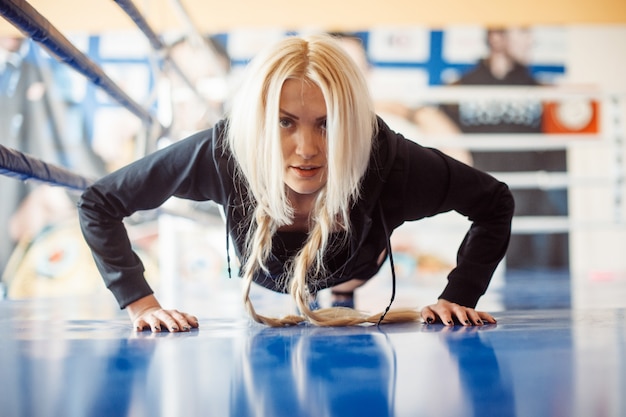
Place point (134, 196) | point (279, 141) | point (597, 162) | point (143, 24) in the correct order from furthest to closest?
point (597, 162) < point (143, 24) < point (134, 196) < point (279, 141)

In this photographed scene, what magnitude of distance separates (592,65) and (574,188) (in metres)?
0.71

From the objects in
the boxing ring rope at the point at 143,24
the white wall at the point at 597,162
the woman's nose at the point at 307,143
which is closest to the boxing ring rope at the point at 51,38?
the boxing ring rope at the point at 143,24

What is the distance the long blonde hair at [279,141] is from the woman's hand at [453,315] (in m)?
0.08

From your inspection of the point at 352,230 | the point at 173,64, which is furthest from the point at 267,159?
the point at 173,64

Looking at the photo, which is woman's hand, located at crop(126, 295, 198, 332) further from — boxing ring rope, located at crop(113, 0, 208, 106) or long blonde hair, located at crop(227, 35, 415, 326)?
boxing ring rope, located at crop(113, 0, 208, 106)

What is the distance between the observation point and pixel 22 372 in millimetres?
601

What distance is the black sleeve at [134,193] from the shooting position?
3.26 ft

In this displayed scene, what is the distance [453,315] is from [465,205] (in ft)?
0.61

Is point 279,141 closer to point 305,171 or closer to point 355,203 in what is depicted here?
point 305,171

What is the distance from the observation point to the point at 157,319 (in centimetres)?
93

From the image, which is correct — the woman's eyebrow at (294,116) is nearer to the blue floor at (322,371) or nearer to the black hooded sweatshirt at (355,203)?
the black hooded sweatshirt at (355,203)

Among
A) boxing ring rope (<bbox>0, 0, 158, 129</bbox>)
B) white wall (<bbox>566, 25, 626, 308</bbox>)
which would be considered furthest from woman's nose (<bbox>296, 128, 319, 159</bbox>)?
white wall (<bbox>566, 25, 626, 308</bbox>)

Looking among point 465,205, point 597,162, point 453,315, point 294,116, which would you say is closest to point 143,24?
point 294,116

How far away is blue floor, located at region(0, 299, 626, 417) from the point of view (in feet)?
1.47
